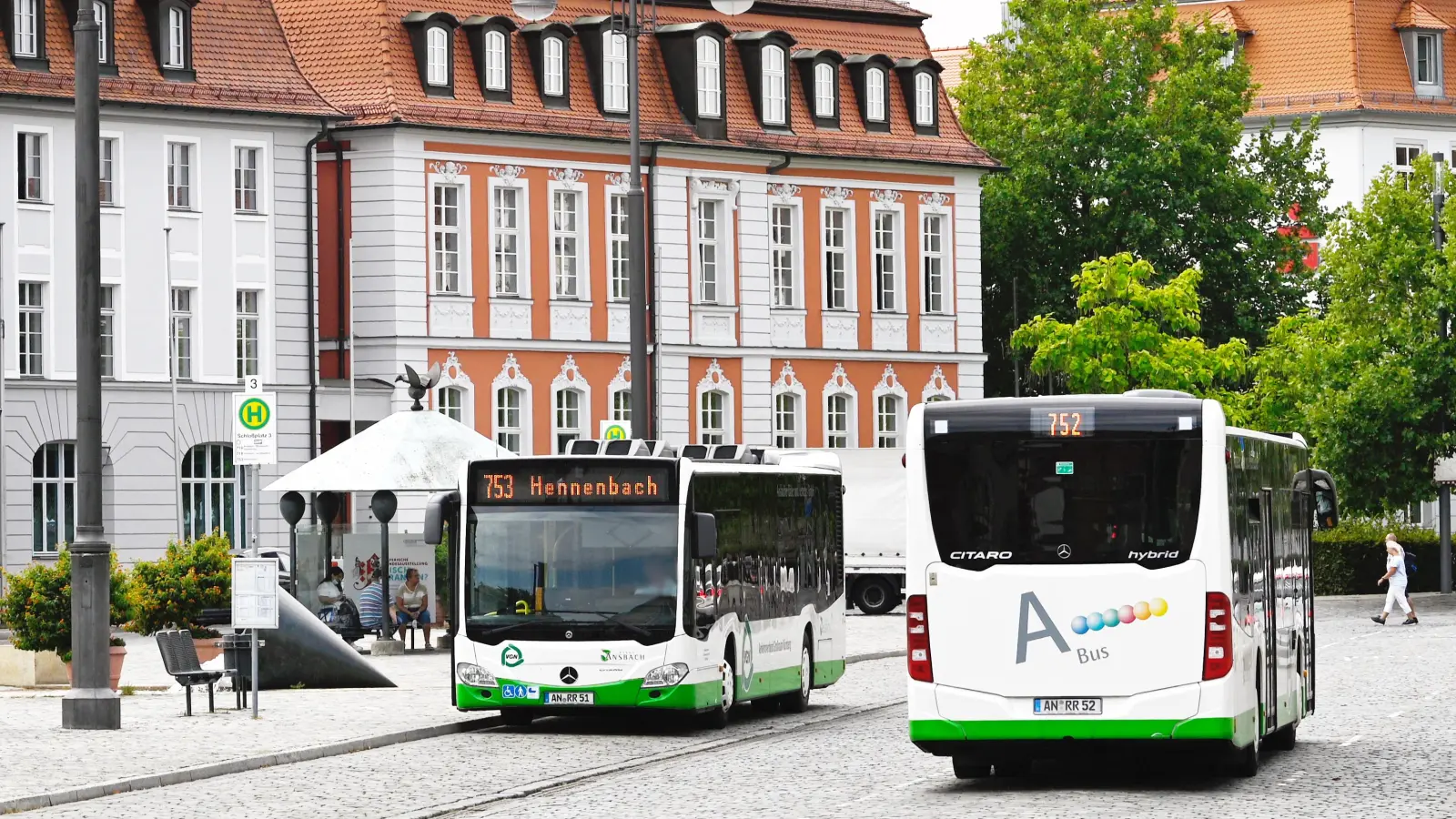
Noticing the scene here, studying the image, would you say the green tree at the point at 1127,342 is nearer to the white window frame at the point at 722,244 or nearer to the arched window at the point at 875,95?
the arched window at the point at 875,95

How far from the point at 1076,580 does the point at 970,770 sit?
1.98 meters

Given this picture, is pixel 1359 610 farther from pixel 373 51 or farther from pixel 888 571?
pixel 373 51

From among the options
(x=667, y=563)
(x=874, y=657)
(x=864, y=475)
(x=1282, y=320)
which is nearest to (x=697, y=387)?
(x=864, y=475)

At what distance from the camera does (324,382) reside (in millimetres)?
55969

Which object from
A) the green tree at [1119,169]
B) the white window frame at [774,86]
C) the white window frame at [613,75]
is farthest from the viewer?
the green tree at [1119,169]

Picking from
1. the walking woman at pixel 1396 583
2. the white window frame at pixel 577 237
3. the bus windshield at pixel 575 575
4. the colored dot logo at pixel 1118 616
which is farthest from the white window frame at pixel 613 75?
the colored dot logo at pixel 1118 616

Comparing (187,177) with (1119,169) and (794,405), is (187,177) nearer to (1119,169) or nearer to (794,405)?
(794,405)

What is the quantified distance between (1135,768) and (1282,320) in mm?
46756

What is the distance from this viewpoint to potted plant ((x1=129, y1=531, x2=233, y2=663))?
29750 mm

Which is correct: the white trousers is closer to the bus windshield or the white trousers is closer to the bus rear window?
the bus windshield

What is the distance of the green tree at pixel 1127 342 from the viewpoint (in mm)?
65188

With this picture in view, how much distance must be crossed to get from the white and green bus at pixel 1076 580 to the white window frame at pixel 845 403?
44572 millimetres

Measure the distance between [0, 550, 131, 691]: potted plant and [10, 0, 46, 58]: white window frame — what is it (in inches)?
969

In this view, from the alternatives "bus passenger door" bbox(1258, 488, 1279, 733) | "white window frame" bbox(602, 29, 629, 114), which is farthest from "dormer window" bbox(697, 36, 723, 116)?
"bus passenger door" bbox(1258, 488, 1279, 733)
